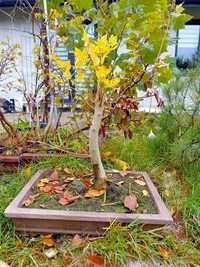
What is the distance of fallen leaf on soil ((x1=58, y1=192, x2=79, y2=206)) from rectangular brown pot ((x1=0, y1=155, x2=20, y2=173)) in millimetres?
870

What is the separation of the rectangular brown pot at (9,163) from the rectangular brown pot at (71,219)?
2.91 ft

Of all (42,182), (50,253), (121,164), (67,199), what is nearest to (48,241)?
(50,253)

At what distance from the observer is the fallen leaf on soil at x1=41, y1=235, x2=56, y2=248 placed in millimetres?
1616

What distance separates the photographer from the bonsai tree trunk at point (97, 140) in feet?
5.38

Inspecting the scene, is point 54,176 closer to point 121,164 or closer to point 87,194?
point 87,194

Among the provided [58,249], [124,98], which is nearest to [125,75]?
[124,98]

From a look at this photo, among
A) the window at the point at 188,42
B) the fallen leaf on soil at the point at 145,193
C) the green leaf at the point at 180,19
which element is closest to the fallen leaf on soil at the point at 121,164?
the fallen leaf on soil at the point at 145,193

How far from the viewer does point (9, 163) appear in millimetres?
2508

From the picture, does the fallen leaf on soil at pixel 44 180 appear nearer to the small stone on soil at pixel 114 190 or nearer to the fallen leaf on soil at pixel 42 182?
the fallen leaf on soil at pixel 42 182

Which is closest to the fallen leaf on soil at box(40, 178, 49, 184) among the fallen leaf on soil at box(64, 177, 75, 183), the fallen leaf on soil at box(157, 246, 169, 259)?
the fallen leaf on soil at box(64, 177, 75, 183)

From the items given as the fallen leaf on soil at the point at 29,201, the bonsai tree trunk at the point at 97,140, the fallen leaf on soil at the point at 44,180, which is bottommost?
the fallen leaf on soil at the point at 29,201

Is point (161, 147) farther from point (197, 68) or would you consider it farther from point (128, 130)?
point (197, 68)

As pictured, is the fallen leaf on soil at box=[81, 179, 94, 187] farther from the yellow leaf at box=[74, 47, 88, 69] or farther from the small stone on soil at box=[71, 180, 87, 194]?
the yellow leaf at box=[74, 47, 88, 69]

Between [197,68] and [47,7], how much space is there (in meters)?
1.47
